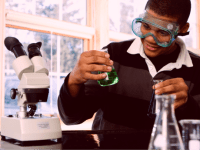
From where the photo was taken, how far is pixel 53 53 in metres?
3.28

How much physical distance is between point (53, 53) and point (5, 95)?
2.72 ft

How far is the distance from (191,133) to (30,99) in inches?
25.9

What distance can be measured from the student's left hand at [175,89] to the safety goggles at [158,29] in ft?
1.36

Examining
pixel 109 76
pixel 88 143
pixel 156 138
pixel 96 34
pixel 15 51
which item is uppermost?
pixel 96 34

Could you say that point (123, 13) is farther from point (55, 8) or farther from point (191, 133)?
point (191, 133)

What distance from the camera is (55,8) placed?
10.6ft

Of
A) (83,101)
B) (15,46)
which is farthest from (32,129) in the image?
(83,101)

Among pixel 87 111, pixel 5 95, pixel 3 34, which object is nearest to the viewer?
pixel 87 111

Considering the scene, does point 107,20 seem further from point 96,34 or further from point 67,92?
point 67,92

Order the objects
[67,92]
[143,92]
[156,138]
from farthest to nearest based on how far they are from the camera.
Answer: [143,92] → [67,92] → [156,138]

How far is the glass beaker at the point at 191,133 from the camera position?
0.63 meters

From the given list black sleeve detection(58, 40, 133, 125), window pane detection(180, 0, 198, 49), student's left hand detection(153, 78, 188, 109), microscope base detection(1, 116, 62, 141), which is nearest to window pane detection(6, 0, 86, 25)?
black sleeve detection(58, 40, 133, 125)

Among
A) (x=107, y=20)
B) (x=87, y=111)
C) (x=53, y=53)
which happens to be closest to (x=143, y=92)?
(x=87, y=111)

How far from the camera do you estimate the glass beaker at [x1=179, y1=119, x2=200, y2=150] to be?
0.63m
